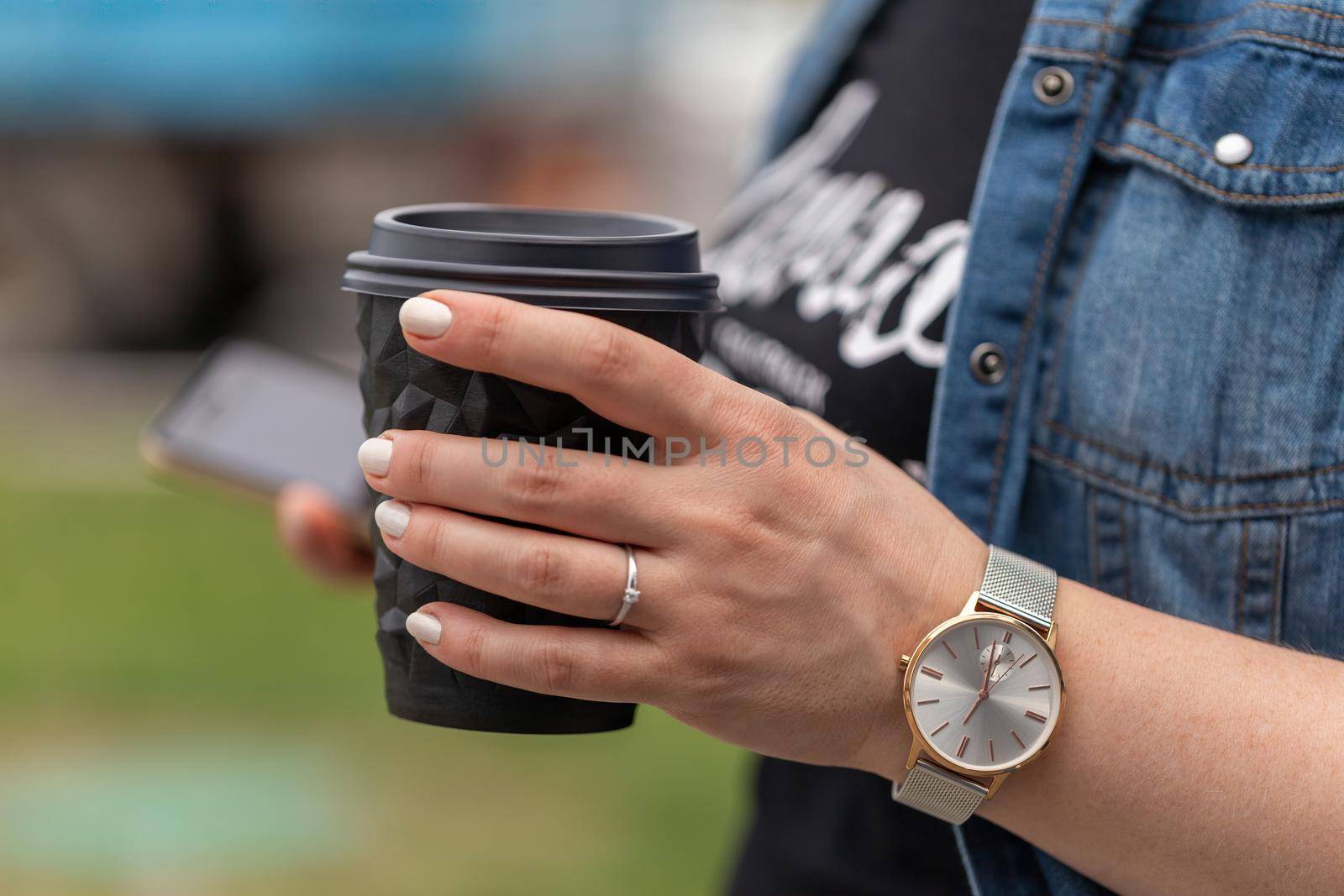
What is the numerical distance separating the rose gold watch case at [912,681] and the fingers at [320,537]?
1.07 metres

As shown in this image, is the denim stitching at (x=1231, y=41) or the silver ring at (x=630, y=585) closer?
the silver ring at (x=630, y=585)

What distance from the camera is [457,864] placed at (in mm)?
3260

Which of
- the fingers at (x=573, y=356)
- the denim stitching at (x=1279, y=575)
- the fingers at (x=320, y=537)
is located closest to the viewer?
the fingers at (x=573, y=356)

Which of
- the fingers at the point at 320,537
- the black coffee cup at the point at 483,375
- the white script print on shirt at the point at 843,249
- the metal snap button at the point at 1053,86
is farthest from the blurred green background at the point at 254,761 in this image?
the metal snap button at the point at 1053,86

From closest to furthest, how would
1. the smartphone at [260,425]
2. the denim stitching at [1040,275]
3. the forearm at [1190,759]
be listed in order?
1. the forearm at [1190,759]
2. the denim stitching at [1040,275]
3. the smartphone at [260,425]

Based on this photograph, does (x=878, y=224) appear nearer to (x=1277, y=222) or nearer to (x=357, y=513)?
(x=1277, y=222)

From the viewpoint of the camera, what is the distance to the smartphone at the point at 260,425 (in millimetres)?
1828

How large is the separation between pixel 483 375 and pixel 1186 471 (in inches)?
25.9

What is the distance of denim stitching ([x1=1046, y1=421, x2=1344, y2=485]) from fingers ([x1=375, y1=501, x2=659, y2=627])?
506mm

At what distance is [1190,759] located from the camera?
928mm

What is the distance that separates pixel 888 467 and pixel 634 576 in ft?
0.84

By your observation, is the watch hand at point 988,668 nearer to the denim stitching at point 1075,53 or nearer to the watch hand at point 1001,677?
the watch hand at point 1001,677

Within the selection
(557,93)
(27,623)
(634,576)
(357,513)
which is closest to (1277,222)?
(634,576)

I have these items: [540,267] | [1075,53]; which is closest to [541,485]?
[540,267]
